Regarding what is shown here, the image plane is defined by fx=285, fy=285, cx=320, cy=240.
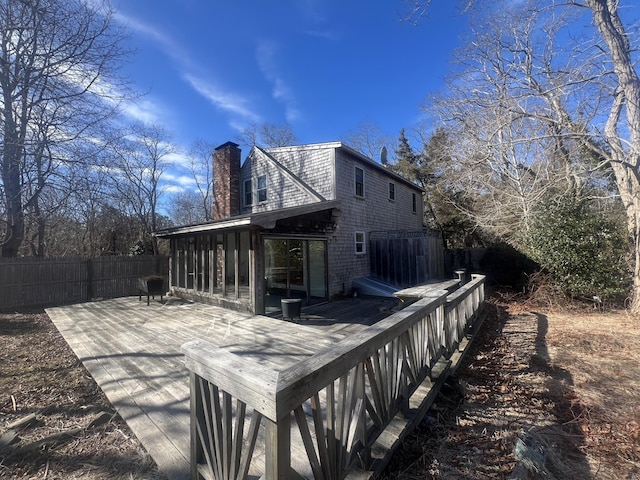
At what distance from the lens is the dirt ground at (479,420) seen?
2.25 meters

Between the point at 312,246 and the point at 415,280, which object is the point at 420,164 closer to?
the point at 415,280

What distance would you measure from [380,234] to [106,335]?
10127 millimetres

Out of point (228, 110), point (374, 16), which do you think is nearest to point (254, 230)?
point (374, 16)

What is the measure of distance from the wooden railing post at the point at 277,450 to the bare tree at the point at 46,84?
34.8ft

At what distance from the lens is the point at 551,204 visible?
9383 mm

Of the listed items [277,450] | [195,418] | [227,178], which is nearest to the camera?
[277,450]

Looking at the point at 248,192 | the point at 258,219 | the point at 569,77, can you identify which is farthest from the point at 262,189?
the point at 569,77

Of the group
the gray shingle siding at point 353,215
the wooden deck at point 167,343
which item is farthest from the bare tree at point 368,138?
the wooden deck at point 167,343

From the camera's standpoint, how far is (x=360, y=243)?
38.1 feet

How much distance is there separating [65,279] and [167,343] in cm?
849

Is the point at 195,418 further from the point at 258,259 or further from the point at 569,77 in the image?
the point at 569,77

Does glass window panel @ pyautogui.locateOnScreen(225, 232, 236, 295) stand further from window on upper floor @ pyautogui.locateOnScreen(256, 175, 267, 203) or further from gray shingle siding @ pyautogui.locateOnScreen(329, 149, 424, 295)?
window on upper floor @ pyautogui.locateOnScreen(256, 175, 267, 203)

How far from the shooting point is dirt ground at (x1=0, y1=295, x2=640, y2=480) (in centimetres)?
225

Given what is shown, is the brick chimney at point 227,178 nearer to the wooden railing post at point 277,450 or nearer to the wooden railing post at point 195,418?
the wooden railing post at point 195,418
